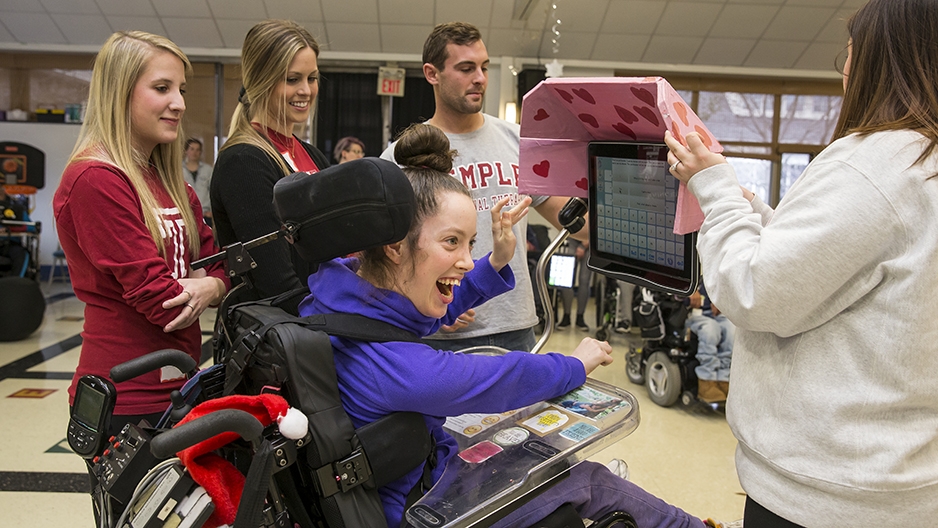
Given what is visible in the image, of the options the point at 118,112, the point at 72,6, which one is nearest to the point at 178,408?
the point at 118,112

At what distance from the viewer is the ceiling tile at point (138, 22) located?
7.17 m

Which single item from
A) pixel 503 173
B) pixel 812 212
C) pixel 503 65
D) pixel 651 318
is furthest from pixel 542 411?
pixel 503 65

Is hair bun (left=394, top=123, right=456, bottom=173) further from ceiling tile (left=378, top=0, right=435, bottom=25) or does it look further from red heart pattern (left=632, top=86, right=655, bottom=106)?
ceiling tile (left=378, top=0, right=435, bottom=25)

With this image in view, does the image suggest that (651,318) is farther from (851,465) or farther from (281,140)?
(851,465)

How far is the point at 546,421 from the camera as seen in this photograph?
125 centimetres

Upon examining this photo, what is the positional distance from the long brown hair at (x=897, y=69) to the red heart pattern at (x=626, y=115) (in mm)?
366

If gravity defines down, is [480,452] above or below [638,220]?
below

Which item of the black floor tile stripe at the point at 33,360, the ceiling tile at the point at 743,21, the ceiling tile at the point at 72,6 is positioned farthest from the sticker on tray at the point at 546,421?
the ceiling tile at the point at 72,6

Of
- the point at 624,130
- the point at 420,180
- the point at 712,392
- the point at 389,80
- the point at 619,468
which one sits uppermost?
the point at 389,80

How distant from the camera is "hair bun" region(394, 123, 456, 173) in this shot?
1.29 m

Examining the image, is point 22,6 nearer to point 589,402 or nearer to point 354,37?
point 354,37

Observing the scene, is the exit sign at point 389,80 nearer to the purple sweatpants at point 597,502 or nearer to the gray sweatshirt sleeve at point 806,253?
the purple sweatpants at point 597,502

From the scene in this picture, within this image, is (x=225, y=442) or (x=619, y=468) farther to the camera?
(x=619, y=468)

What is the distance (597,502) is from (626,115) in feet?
2.34
